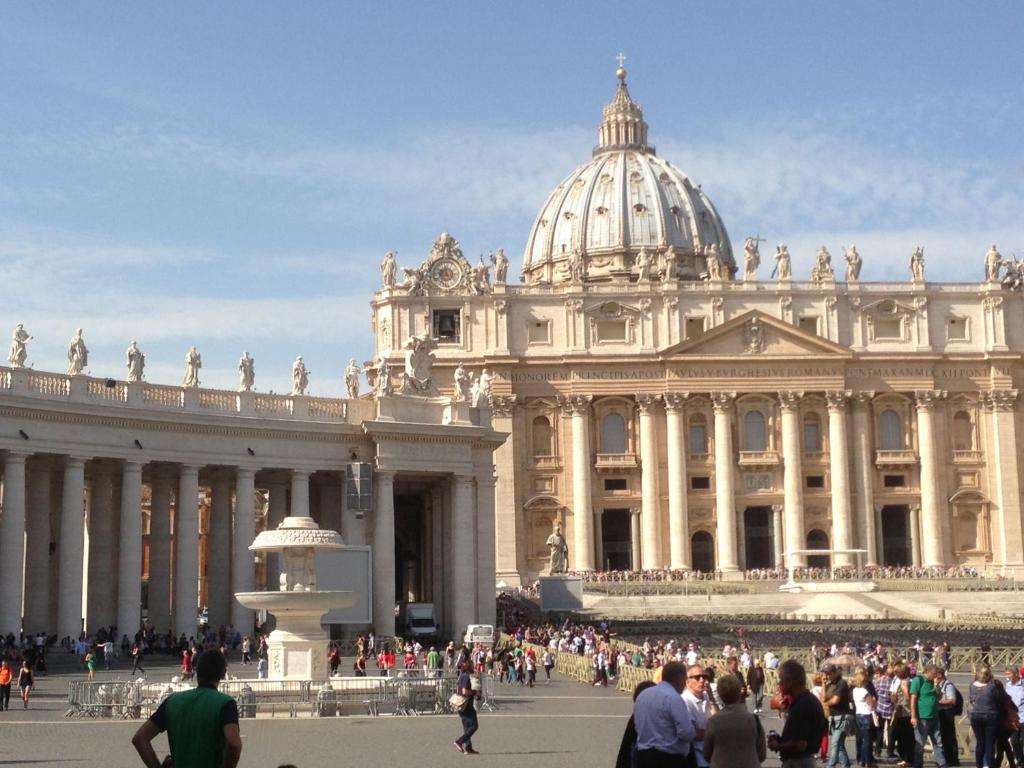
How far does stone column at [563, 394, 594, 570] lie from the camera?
4338 inches

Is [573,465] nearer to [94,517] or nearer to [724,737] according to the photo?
[94,517]

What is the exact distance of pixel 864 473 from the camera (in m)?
113

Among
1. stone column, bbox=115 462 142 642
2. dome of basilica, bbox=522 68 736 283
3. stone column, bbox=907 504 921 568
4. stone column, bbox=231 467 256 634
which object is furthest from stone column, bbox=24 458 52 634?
dome of basilica, bbox=522 68 736 283

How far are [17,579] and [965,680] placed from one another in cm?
2725

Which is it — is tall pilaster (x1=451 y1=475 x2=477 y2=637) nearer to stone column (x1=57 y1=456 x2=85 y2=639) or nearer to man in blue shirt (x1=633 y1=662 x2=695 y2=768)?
stone column (x1=57 y1=456 x2=85 y2=639)

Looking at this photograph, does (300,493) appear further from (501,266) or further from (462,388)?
(501,266)

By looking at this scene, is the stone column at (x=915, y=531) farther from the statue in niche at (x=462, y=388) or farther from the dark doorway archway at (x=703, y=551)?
the statue in niche at (x=462, y=388)

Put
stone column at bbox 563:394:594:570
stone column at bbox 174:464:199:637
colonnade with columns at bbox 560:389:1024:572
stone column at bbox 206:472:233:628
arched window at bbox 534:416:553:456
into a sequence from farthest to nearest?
arched window at bbox 534:416:553:456 → colonnade with columns at bbox 560:389:1024:572 → stone column at bbox 563:394:594:570 → stone column at bbox 206:472:233:628 → stone column at bbox 174:464:199:637

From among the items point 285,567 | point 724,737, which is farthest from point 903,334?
point 724,737

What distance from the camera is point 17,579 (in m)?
48.1

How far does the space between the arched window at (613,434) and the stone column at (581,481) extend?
1.87 metres

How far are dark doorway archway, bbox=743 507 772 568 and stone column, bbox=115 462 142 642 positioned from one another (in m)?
68.9

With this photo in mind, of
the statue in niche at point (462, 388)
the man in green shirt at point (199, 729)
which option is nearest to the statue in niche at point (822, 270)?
the statue in niche at point (462, 388)

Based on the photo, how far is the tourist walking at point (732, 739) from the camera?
14.2 metres
